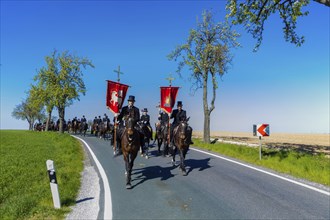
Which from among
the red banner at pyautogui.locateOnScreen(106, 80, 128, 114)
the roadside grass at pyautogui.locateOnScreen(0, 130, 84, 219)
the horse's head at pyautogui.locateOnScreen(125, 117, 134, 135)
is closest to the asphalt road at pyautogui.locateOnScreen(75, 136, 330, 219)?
the roadside grass at pyautogui.locateOnScreen(0, 130, 84, 219)

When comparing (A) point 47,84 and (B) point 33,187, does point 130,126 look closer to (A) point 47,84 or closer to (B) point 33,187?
(B) point 33,187

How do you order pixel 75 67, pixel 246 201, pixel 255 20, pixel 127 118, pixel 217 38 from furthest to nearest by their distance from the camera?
1. pixel 75 67
2. pixel 217 38
3. pixel 255 20
4. pixel 127 118
5. pixel 246 201

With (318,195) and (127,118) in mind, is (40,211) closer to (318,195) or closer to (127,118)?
(127,118)

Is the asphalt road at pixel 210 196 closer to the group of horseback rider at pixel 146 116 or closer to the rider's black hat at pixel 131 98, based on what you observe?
the group of horseback rider at pixel 146 116

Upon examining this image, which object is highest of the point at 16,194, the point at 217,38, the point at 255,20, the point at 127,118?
the point at 217,38

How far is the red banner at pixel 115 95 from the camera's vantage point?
14117mm

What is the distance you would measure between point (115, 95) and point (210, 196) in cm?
722

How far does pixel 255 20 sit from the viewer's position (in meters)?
16.0

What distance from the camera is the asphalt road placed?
705 centimetres

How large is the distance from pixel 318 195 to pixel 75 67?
46.4 m

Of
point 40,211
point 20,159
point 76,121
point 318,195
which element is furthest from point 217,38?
point 76,121

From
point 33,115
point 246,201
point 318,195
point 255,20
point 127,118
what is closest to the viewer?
point 246,201

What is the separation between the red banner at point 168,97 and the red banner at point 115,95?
301 centimetres

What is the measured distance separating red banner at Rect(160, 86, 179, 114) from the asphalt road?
452 cm
